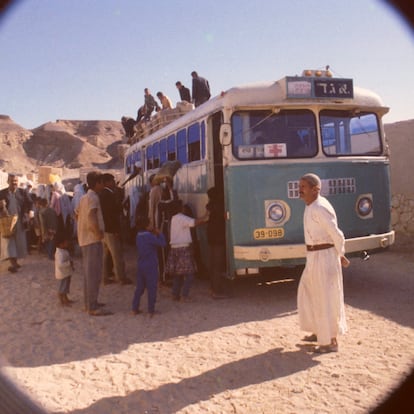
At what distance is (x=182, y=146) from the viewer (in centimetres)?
909

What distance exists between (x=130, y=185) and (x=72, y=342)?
9658mm

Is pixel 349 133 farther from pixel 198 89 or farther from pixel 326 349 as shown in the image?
pixel 198 89

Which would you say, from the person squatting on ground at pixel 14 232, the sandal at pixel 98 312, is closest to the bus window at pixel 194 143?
the sandal at pixel 98 312

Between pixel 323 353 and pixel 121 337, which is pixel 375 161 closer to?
pixel 323 353

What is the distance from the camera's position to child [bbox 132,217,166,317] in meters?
6.71

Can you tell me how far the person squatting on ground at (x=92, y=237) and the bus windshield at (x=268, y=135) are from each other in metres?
2.15

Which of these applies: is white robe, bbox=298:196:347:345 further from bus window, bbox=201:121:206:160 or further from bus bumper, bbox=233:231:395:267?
bus window, bbox=201:121:206:160

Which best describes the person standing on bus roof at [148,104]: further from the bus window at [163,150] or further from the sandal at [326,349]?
the sandal at [326,349]

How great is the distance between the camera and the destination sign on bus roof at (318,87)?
7.05 meters

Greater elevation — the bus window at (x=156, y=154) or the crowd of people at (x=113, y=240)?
the bus window at (x=156, y=154)

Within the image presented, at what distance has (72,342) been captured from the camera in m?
5.73

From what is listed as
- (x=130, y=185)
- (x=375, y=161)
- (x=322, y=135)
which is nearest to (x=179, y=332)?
(x=322, y=135)

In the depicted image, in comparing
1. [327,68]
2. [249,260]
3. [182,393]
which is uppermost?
[327,68]

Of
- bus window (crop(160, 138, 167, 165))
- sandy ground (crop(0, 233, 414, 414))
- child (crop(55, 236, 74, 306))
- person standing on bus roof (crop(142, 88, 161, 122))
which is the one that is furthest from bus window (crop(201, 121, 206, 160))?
person standing on bus roof (crop(142, 88, 161, 122))
